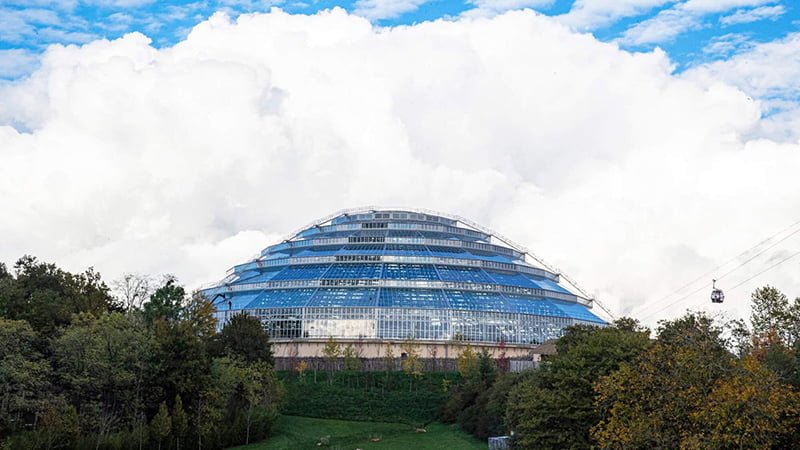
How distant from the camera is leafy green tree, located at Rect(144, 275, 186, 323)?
289ft

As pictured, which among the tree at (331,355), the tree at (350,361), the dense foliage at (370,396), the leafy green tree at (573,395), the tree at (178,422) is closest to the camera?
the leafy green tree at (573,395)

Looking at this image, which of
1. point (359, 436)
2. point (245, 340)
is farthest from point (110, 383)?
point (359, 436)

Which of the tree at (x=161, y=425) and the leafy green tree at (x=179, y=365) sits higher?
the leafy green tree at (x=179, y=365)

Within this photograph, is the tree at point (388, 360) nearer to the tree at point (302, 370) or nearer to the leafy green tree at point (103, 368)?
the tree at point (302, 370)

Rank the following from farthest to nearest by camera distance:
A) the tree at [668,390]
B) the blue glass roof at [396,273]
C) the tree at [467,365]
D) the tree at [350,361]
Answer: the blue glass roof at [396,273], the tree at [350,361], the tree at [467,365], the tree at [668,390]

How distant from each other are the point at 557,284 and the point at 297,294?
42495mm

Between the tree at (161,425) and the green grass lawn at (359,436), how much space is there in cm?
864

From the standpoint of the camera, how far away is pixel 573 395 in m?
54.2

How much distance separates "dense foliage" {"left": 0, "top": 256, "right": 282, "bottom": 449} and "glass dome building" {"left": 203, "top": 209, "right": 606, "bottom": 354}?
36385mm

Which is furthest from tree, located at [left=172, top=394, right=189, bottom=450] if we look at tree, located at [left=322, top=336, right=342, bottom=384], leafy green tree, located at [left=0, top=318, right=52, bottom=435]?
tree, located at [left=322, top=336, right=342, bottom=384]

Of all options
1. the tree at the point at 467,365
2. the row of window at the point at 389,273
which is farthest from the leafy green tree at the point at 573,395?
the row of window at the point at 389,273

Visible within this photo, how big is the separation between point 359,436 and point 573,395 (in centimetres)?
3182

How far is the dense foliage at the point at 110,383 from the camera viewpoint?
65.6 metres

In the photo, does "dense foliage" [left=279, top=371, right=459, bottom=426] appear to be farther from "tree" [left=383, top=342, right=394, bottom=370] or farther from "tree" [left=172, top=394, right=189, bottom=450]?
"tree" [left=172, top=394, right=189, bottom=450]
